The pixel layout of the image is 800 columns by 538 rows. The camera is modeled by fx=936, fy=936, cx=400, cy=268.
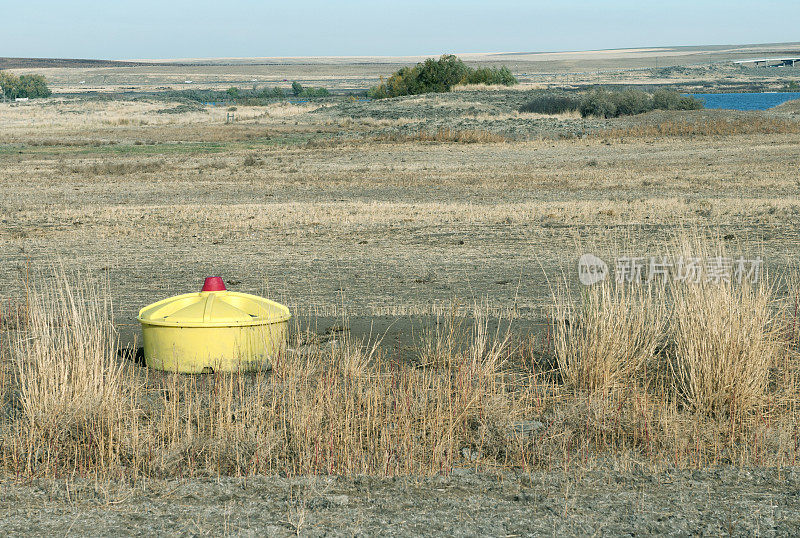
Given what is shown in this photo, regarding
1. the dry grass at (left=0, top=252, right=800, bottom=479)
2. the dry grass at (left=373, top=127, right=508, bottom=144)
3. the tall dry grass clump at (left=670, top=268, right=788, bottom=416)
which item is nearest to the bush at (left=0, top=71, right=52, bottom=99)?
the dry grass at (left=373, top=127, right=508, bottom=144)

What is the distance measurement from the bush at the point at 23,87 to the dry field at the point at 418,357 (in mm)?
110995

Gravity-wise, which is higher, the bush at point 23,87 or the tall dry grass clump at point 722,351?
the bush at point 23,87

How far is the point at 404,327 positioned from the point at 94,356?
3297 millimetres

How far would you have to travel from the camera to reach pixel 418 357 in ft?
24.7

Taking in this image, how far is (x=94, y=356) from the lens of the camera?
602 cm

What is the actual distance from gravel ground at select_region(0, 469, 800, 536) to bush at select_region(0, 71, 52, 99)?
422ft

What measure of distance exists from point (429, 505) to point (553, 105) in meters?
52.8

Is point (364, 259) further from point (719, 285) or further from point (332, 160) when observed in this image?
point (332, 160)

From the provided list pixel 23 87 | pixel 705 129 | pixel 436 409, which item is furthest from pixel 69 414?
pixel 23 87

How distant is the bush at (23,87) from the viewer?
122812mm

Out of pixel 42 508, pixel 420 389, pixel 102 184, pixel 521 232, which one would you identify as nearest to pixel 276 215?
pixel 521 232

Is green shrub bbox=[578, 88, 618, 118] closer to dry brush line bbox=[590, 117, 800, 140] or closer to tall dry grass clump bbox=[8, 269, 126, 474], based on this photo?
dry brush line bbox=[590, 117, 800, 140]

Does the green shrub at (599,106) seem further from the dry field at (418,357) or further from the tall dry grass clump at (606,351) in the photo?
the tall dry grass clump at (606,351)

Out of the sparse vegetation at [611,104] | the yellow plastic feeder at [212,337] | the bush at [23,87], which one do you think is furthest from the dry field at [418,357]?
the bush at [23,87]
